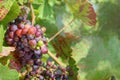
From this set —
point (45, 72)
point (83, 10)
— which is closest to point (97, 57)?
point (83, 10)

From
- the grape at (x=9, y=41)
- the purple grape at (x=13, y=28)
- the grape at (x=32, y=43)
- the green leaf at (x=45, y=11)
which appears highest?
the green leaf at (x=45, y=11)

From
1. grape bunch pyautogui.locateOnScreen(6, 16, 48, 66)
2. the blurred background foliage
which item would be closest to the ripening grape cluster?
grape bunch pyautogui.locateOnScreen(6, 16, 48, 66)

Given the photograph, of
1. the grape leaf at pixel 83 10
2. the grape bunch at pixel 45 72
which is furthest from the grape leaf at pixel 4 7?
the grape leaf at pixel 83 10

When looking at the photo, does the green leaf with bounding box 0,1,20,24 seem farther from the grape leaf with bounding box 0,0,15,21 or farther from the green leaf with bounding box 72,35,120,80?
the green leaf with bounding box 72,35,120,80

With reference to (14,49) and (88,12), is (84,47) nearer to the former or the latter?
(88,12)

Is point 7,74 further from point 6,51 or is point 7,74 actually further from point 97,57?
point 97,57

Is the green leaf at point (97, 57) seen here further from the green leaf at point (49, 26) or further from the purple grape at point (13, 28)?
the purple grape at point (13, 28)

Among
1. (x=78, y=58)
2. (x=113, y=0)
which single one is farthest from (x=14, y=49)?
(x=113, y=0)
